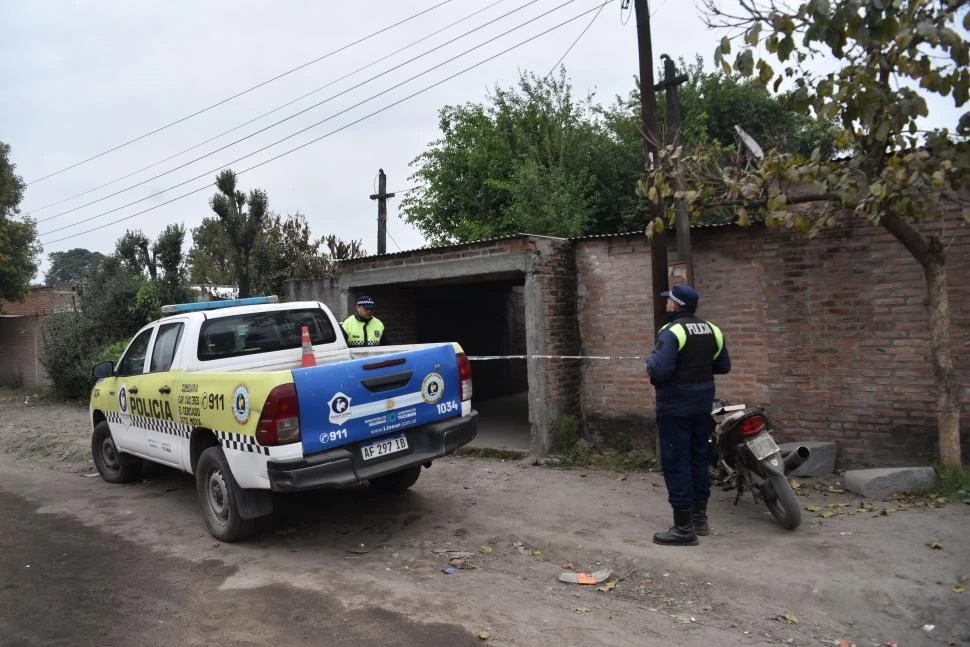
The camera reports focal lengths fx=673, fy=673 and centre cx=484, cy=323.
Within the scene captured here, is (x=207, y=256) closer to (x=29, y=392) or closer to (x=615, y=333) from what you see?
(x=29, y=392)

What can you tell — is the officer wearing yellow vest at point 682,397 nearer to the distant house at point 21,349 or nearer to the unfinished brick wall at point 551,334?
the unfinished brick wall at point 551,334

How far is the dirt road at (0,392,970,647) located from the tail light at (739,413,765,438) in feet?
2.39

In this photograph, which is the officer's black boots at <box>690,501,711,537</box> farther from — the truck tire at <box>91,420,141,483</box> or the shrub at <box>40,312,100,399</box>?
the shrub at <box>40,312,100,399</box>

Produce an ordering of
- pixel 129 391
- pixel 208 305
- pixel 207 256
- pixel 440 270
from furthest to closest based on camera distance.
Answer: pixel 207 256
pixel 440 270
pixel 129 391
pixel 208 305

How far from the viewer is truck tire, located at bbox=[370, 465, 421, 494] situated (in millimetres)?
6355

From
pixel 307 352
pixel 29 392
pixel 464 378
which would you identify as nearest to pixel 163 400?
pixel 307 352

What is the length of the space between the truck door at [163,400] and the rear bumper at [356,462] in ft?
5.24

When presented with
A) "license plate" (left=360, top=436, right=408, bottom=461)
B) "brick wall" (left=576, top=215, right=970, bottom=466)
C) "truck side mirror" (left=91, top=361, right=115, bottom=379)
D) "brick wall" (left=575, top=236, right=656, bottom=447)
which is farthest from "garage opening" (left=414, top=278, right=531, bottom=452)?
"truck side mirror" (left=91, top=361, right=115, bottom=379)

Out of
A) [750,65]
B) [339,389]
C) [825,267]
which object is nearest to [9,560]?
[339,389]

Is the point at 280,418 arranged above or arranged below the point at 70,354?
below

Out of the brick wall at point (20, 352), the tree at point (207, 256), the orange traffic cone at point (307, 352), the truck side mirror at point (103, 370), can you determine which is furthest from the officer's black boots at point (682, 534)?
the tree at point (207, 256)

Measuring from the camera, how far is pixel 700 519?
5.08 m

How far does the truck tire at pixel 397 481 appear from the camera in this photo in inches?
250

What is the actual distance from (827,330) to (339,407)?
4.64 meters
